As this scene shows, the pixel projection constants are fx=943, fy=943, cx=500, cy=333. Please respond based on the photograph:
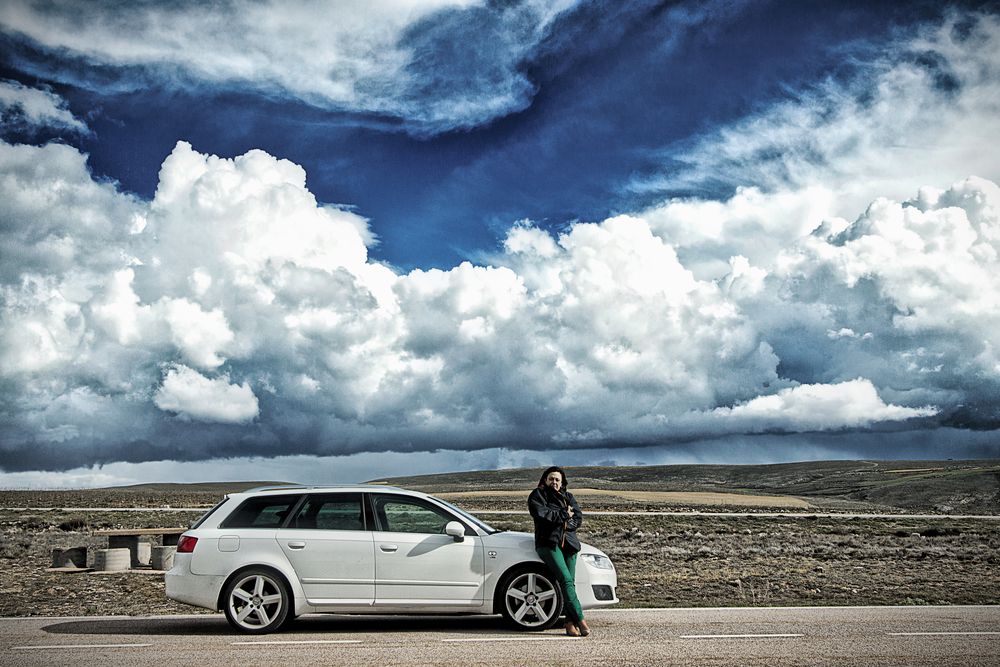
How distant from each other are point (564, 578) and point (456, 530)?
130cm

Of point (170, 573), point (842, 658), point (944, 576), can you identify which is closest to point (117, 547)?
point (170, 573)

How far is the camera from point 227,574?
10.4 meters

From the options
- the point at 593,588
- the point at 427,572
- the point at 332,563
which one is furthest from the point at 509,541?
the point at 332,563

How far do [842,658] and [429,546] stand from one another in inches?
175

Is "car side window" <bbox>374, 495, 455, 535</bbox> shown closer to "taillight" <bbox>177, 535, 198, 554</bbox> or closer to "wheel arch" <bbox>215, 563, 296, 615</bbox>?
"wheel arch" <bbox>215, 563, 296, 615</bbox>

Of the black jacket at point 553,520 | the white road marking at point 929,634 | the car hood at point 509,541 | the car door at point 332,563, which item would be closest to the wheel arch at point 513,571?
the car hood at point 509,541

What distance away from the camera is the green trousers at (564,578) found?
10.3m

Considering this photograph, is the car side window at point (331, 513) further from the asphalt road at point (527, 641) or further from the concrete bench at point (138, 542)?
the concrete bench at point (138, 542)

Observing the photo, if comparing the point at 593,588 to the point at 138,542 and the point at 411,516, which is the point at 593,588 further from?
the point at 138,542

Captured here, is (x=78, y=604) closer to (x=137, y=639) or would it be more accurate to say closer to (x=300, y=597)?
(x=137, y=639)

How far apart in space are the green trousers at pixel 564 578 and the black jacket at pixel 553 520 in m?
0.08

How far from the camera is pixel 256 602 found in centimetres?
1052

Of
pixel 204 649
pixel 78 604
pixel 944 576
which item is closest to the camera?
pixel 204 649

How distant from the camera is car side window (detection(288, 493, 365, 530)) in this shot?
35.2 ft
